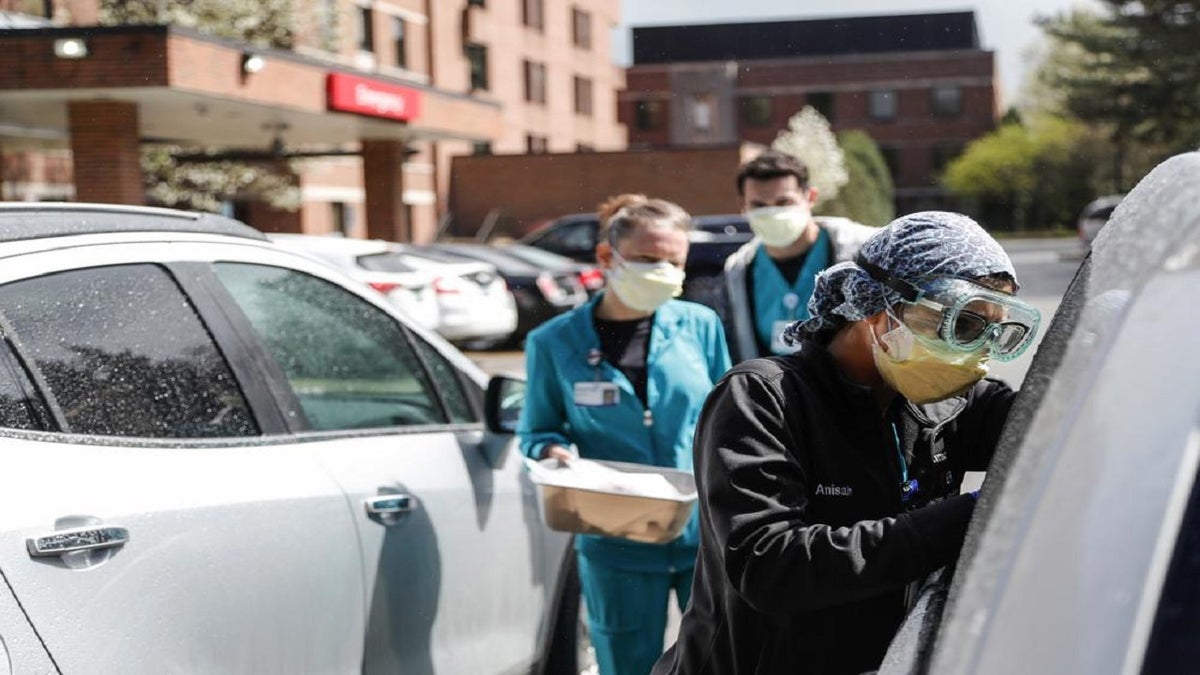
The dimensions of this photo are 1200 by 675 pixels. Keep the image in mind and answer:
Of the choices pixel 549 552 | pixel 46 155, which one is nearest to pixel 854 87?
pixel 46 155

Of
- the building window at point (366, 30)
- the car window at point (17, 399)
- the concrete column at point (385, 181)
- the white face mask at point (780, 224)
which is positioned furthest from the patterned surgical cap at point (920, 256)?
the building window at point (366, 30)

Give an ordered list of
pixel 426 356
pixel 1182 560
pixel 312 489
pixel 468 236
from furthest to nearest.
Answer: pixel 468 236, pixel 426 356, pixel 312 489, pixel 1182 560

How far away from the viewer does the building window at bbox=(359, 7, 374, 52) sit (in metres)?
38.8

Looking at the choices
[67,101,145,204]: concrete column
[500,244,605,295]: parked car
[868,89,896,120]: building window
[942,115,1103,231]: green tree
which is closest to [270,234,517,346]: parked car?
[500,244,605,295]: parked car

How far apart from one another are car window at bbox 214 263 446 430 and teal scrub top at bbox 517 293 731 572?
47 cm

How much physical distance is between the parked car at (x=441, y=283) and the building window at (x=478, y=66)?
2930 centimetres

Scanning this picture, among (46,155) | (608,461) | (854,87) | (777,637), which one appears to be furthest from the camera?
(854,87)

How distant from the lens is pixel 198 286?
3.51 meters

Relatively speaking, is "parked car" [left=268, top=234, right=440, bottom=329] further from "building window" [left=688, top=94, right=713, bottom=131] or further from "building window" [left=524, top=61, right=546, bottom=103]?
"building window" [left=524, top=61, right=546, bottom=103]

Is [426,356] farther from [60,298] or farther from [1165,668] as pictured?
[1165,668]

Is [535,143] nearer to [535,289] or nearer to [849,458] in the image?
[535,289]

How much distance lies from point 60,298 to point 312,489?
28.6 inches

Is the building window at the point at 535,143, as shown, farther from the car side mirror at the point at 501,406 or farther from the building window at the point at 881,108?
the car side mirror at the point at 501,406

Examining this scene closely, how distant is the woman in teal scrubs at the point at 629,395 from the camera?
3.89 m
